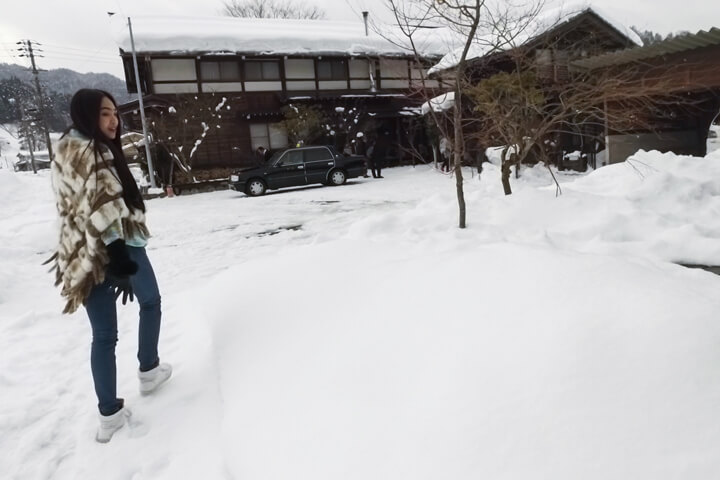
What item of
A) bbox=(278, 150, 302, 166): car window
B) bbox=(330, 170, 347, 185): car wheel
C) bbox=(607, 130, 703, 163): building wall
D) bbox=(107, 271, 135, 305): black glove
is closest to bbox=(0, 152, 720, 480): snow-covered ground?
bbox=(107, 271, 135, 305): black glove

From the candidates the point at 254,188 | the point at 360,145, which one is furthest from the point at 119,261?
the point at 360,145

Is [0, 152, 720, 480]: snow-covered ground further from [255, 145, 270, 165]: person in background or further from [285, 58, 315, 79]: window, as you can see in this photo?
[285, 58, 315, 79]: window

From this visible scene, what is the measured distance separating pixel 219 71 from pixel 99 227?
832 inches

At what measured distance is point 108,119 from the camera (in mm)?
2328

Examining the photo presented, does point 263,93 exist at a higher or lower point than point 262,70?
lower

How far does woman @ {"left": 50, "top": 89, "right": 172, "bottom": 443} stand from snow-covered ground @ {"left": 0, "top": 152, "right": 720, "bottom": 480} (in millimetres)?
391

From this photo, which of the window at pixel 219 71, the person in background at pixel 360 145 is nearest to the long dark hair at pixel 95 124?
the person in background at pixel 360 145

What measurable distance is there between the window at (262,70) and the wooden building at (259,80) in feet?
0.15

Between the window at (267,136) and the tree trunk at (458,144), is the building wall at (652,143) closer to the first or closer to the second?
the tree trunk at (458,144)

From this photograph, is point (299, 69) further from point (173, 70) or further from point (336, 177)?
point (336, 177)

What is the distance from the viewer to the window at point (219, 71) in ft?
69.1

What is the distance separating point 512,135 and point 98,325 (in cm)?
576

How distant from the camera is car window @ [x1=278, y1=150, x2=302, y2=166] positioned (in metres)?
15.4

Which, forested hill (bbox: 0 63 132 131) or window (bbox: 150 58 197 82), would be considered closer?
window (bbox: 150 58 197 82)
